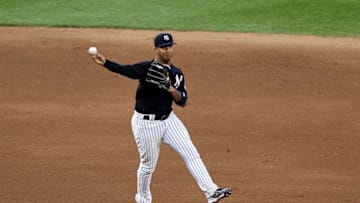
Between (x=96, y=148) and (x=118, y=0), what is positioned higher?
(x=118, y=0)

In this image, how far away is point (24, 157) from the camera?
12086mm

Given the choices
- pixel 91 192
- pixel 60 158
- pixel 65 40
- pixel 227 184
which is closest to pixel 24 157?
pixel 60 158

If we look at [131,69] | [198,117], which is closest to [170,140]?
[131,69]

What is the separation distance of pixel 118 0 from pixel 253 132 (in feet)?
33.5

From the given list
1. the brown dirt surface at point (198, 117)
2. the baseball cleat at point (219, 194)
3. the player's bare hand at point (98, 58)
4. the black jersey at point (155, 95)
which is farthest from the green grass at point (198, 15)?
the player's bare hand at point (98, 58)

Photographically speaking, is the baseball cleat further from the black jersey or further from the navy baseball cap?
the navy baseball cap

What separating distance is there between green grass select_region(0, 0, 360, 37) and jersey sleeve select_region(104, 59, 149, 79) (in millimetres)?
10659

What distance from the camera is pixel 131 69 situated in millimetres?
9211

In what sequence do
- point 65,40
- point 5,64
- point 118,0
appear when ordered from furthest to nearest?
point 118,0 → point 65,40 → point 5,64

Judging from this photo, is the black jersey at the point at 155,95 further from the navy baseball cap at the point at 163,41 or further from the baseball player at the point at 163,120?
the navy baseball cap at the point at 163,41

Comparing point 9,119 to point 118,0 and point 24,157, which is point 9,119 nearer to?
point 24,157

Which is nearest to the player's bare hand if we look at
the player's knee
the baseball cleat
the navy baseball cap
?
the navy baseball cap

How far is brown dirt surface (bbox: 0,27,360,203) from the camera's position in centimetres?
1105

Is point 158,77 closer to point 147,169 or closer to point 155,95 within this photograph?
point 155,95
